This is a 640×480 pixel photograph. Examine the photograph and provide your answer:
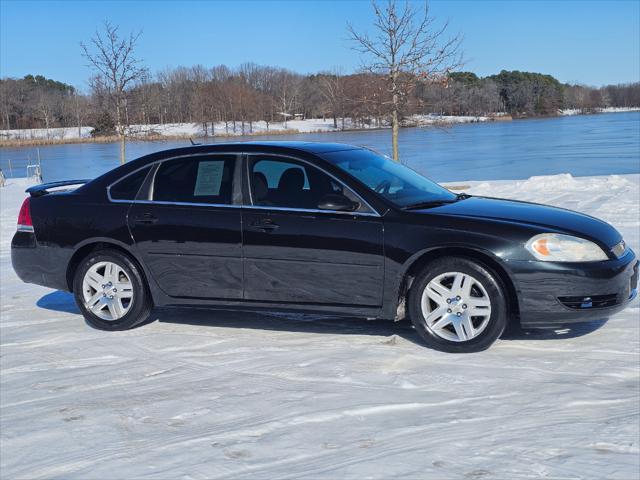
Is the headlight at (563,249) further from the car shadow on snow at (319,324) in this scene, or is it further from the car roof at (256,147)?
the car roof at (256,147)

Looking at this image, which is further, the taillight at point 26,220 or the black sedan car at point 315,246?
the taillight at point 26,220

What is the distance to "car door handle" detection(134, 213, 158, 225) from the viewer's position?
5.89 m

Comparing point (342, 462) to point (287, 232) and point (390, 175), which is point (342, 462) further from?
point (390, 175)

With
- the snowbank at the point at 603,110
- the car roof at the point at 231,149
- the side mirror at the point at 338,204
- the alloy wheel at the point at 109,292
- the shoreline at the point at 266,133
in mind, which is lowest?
the alloy wheel at the point at 109,292

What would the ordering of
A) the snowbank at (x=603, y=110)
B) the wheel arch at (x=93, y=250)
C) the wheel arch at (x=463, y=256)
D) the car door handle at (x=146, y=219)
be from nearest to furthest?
the wheel arch at (x=463, y=256) < the car door handle at (x=146, y=219) < the wheel arch at (x=93, y=250) < the snowbank at (x=603, y=110)

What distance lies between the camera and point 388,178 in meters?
5.84

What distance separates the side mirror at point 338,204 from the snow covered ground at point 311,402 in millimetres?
998

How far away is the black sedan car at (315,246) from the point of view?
498 centimetres

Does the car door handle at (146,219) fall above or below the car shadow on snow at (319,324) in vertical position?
above

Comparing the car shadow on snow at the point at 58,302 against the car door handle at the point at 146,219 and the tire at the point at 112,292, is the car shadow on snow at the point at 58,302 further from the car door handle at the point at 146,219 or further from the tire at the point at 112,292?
the car door handle at the point at 146,219

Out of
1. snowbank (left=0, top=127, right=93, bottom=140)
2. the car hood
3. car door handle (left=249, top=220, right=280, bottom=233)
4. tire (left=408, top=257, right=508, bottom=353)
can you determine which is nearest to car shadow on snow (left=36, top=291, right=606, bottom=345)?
tire (left=408, top=257, right=508, bottom=353)

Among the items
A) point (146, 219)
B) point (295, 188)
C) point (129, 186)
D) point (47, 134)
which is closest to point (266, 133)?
point (47, 134)

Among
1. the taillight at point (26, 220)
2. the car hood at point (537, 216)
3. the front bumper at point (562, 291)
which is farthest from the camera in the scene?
the taillight at point (26, 220)

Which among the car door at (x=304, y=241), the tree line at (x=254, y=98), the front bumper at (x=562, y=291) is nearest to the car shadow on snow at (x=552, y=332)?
the front bumper at (x=562, y=291)
